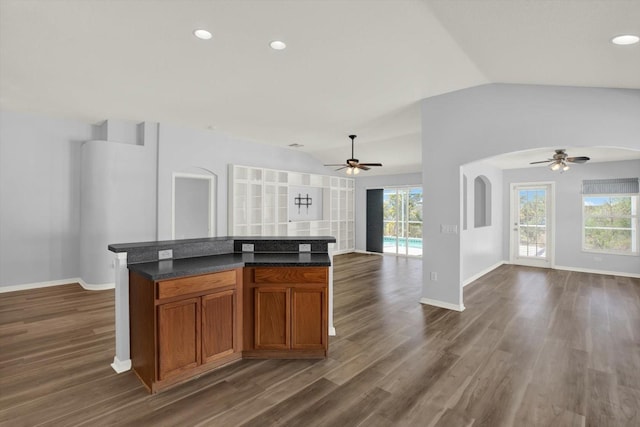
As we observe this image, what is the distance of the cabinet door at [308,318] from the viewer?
9.52 feet

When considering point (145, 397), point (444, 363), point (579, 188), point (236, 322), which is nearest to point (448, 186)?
point (444, 363)

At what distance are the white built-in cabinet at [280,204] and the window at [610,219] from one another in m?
5.87

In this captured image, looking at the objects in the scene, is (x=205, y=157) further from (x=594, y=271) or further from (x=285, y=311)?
(x=594, y=271)

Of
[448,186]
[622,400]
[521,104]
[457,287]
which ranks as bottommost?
[622,400]

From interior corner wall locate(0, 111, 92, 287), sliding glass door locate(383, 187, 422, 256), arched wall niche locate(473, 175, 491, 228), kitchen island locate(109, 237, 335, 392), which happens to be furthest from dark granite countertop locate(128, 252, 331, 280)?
sliding glass door locate(383, 187, 422, 256)

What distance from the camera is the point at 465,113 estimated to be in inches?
165

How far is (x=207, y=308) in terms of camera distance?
2627 mm

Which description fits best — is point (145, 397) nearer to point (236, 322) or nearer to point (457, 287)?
point (236, 322)

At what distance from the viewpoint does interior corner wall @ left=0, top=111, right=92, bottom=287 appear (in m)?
5.10

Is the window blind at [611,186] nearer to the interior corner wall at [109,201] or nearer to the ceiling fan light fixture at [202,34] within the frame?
the ceiling fan light fixture at [202,34]

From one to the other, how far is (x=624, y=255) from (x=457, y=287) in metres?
5.13

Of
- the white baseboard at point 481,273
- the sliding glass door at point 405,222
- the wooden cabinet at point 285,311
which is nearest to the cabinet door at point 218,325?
the wooden cabinet at point 285,311

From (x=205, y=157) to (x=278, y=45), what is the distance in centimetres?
407

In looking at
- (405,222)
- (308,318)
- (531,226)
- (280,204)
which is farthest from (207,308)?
(531,226)
